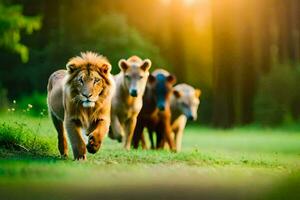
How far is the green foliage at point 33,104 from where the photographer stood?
17.5 feet

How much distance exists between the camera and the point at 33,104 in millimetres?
5395

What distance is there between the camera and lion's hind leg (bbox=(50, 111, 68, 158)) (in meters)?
5.09

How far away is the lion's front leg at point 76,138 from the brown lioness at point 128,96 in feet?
2.22

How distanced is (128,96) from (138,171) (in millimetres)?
771

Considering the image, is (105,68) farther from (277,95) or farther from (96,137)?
(277,95)

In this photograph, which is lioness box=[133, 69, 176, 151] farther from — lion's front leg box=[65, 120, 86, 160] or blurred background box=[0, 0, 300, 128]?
lion's front leg box=[65, 120, 86, 160]

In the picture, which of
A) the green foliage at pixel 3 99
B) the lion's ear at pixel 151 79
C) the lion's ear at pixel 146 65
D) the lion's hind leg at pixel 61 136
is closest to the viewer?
the lion's hind leg at pixel 61 136

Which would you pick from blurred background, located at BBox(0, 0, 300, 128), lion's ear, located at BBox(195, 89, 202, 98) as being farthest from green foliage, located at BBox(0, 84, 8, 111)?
lion's ear, located at BBox(195, 89, 202, 98)

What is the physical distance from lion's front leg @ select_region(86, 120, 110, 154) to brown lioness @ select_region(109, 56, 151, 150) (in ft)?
2.06

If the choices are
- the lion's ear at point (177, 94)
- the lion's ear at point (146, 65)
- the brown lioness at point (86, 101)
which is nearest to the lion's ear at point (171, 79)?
the lion's ear at point (177, 94)

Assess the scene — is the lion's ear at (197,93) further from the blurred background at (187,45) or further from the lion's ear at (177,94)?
the lion's ear at (177,94)

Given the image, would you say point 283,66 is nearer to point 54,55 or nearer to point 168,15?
point 168,15

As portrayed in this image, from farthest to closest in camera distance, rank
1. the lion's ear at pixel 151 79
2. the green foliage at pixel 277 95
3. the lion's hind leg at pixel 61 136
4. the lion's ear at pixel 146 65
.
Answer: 1. the green foliage at pixel 277 95
2. the lion's ear at pixel 151 79
3. the lion's ear at pixel 146 65
4. the lion's hind leg at pixel 61 136

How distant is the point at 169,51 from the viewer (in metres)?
5.64
